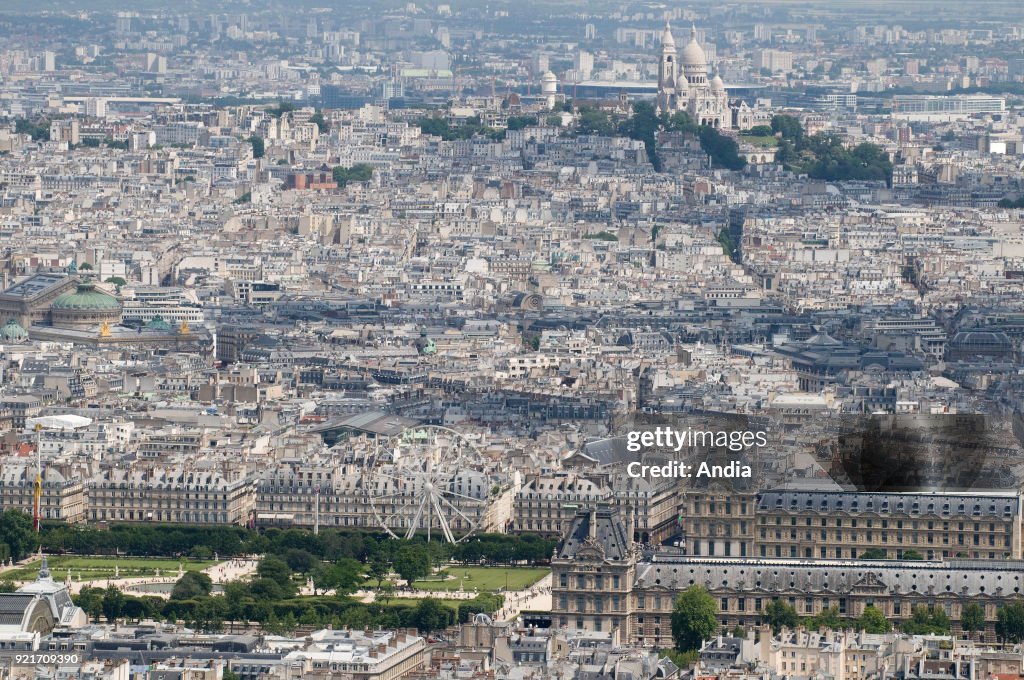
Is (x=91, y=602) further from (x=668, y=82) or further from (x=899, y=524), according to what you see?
(x=668, y=82)

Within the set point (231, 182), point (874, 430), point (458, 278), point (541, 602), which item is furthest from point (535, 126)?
point (541, 602)

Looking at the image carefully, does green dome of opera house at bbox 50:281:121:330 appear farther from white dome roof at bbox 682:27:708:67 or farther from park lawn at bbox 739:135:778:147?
white dome roof at bbox 682:27:708:67

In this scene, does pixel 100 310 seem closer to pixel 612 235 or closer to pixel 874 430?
pixel 612 235

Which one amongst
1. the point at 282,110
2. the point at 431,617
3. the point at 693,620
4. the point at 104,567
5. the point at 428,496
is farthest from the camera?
the point at 282,110

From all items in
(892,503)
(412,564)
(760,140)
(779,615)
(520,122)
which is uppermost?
(892,503)

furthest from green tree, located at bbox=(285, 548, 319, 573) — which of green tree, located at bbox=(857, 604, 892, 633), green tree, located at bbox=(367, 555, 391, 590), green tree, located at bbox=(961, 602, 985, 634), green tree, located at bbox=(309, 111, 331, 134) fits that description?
green tree, located at bbox=(309, 111, 331, 134)

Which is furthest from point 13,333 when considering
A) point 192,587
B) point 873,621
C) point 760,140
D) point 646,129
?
point 760,140
